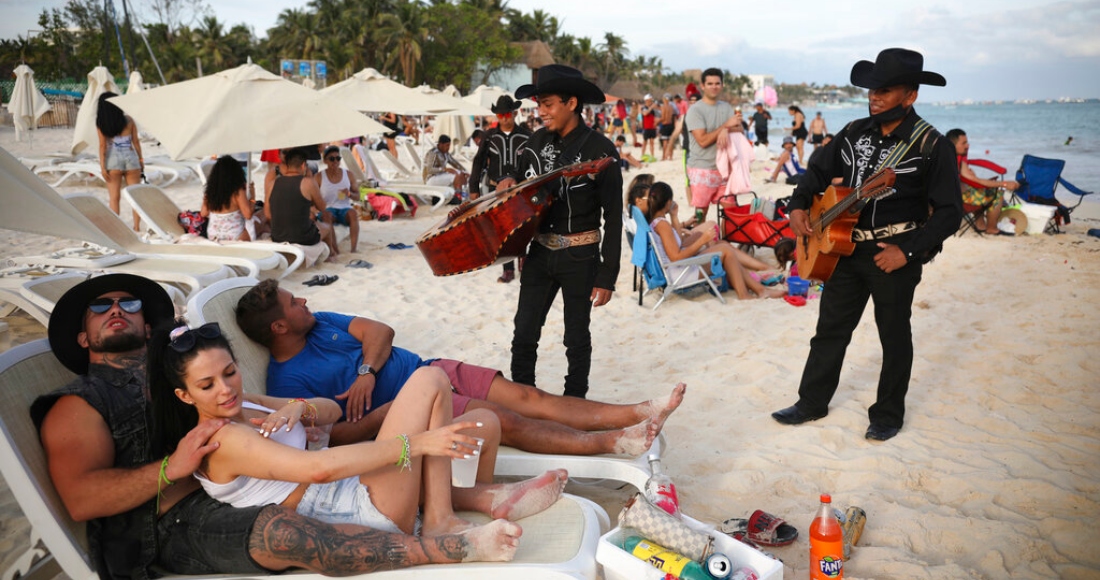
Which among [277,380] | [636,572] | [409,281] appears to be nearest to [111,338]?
[277,380]

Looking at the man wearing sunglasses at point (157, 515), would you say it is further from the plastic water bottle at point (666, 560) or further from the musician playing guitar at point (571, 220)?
the musician playing guitar at point (571, 220)

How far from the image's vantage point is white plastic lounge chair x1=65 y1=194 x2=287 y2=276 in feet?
22.9

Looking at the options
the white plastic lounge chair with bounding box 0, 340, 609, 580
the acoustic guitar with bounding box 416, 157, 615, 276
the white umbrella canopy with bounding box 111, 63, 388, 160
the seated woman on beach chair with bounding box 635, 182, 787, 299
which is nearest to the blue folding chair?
the seated woman on beach chair with bounding box 635, 182, 787, 299

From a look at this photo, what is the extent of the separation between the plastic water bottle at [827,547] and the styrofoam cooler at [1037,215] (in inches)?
360

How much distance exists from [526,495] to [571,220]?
5.40 ft

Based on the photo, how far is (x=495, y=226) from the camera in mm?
3740

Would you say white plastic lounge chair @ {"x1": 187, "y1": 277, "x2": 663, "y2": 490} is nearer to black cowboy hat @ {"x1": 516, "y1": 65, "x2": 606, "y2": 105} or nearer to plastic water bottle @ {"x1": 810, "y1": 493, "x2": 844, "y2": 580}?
plastic water bottle @ {"x1": 810, "y1": 493, "x2": 844, "y2": 580}

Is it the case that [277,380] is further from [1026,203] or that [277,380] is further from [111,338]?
[1026,203]

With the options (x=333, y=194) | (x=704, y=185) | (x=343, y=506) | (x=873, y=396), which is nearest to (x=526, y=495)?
(x=343, y=506)

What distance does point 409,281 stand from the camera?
7.91m

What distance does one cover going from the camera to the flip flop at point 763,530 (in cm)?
312

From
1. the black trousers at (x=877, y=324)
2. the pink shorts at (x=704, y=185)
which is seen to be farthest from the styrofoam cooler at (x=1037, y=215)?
the black trousers at (x=877, y=324)

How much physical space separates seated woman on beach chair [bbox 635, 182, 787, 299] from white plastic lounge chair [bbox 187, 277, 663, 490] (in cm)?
350

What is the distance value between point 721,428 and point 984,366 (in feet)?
7.27
